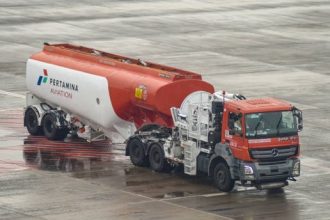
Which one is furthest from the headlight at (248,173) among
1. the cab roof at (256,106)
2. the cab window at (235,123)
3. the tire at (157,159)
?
the tire at (157,159)

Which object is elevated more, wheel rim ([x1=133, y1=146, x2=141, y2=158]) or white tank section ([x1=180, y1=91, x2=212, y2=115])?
white tank section ([x1=180, y1=91, x2=212, y2=115])

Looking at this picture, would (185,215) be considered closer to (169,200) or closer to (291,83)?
(169,200)

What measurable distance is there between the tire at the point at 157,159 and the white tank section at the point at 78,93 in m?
2.08

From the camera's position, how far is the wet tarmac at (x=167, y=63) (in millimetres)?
35656

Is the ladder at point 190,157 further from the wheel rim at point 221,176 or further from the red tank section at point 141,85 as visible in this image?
the red tank section at point 141,85

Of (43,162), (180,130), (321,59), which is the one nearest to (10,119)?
(43,162)

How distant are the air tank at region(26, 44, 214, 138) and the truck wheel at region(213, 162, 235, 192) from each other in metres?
3.30

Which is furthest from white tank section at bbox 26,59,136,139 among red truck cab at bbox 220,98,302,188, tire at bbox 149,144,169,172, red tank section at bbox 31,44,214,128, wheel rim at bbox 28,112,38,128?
red truck cab at bbox 220,98,302,188

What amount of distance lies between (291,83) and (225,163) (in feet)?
64.1

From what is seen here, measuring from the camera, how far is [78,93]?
43.4 m

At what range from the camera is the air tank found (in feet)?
132

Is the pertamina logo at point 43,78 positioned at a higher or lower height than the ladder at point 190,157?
higher

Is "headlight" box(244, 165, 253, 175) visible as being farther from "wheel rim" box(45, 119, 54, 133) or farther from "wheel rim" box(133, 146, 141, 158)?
"wheel rim" box(45, 119, 54, 133)

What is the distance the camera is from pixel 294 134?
37344mm
